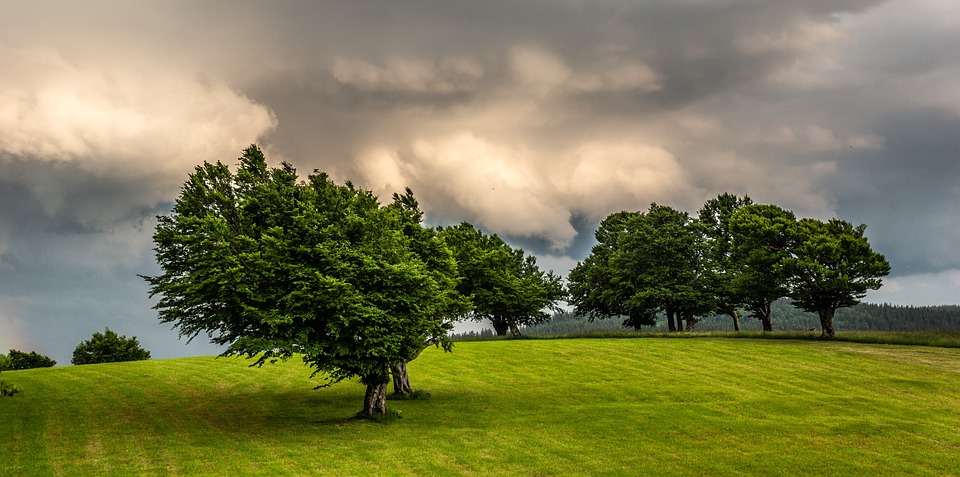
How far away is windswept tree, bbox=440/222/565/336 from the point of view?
94.9 metres

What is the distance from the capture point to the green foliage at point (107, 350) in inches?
3868

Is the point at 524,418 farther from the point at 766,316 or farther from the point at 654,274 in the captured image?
the point at 766,316

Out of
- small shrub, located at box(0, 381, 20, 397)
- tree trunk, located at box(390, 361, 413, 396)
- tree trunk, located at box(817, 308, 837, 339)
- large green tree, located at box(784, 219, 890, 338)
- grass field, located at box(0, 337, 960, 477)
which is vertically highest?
large green tree, located at box(784, 219, 890, 338)

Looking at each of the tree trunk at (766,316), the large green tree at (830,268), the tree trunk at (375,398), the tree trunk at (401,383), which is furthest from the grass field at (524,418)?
the tree trunk at (766,316)

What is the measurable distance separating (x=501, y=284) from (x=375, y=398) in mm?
59497

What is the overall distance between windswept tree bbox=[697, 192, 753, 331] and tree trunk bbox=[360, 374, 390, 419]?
196 ft

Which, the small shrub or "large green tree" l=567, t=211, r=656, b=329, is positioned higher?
"large green tree" l=567, t=211, r=656, b=329

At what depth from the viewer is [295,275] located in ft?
111

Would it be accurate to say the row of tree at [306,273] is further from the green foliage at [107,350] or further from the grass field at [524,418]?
the green foliage at [107,350]

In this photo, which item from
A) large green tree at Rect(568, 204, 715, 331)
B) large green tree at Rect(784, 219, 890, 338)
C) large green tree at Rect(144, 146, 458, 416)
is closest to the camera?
large green tree at Rect(144, 146, 458, 416)

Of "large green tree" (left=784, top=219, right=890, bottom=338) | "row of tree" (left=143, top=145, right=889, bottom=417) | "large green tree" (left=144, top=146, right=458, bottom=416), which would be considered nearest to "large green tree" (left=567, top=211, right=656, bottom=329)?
"large green tree" (left=784, top=219, right=890, bottom=338)

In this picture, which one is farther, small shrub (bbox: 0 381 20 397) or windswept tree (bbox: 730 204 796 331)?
windswept tree (bbox: 730 204 796 331)

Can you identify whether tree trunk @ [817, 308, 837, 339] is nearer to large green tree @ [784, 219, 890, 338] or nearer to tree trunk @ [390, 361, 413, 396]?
large green tree @ [784, 219, 890, 338]

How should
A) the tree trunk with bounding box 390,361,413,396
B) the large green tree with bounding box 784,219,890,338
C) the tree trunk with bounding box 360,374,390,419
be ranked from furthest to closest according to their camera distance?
1. the large green tree with bounding box 784,219,890,338
2. the tree trunk with bounding box 390,361,413,396
3. the tree trunk with bounding box 360,374,390,419
